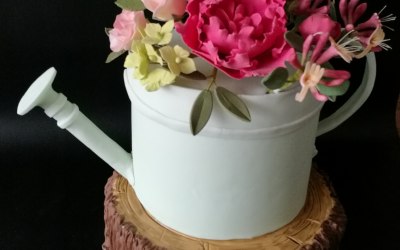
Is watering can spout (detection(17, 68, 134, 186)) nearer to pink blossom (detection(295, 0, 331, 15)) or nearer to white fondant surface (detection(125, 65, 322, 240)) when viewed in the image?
white fondant surface (detection(125, 65, 322, 240))

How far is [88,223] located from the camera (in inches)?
44.7

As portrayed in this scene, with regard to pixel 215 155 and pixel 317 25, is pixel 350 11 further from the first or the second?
pixel 215 155

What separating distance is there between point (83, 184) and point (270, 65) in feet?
1.92

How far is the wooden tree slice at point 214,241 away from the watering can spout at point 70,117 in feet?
0.13

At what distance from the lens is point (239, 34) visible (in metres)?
0.70

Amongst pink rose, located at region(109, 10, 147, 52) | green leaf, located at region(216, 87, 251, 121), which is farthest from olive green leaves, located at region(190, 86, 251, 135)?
pink rose, located at region(109, 10, 147, 52)

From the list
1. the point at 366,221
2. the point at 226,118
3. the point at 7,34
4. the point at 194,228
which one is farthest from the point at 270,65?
the point at 7,34

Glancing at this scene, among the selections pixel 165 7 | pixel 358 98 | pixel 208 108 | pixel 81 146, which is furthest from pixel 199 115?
pixel 81 146

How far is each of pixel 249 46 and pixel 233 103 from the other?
65 mm

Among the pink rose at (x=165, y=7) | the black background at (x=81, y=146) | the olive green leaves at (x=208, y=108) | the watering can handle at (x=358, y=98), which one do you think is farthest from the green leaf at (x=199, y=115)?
the black background at (x=81, y=146)

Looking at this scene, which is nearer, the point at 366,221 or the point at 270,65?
the point at 270,65

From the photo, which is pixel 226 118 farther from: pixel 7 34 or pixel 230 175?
pixel 7 34

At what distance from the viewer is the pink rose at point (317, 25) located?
28.0 inches

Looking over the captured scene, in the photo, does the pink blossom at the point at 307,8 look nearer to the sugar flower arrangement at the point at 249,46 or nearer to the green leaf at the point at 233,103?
the sugar flower arrangement at the point at 249,46
